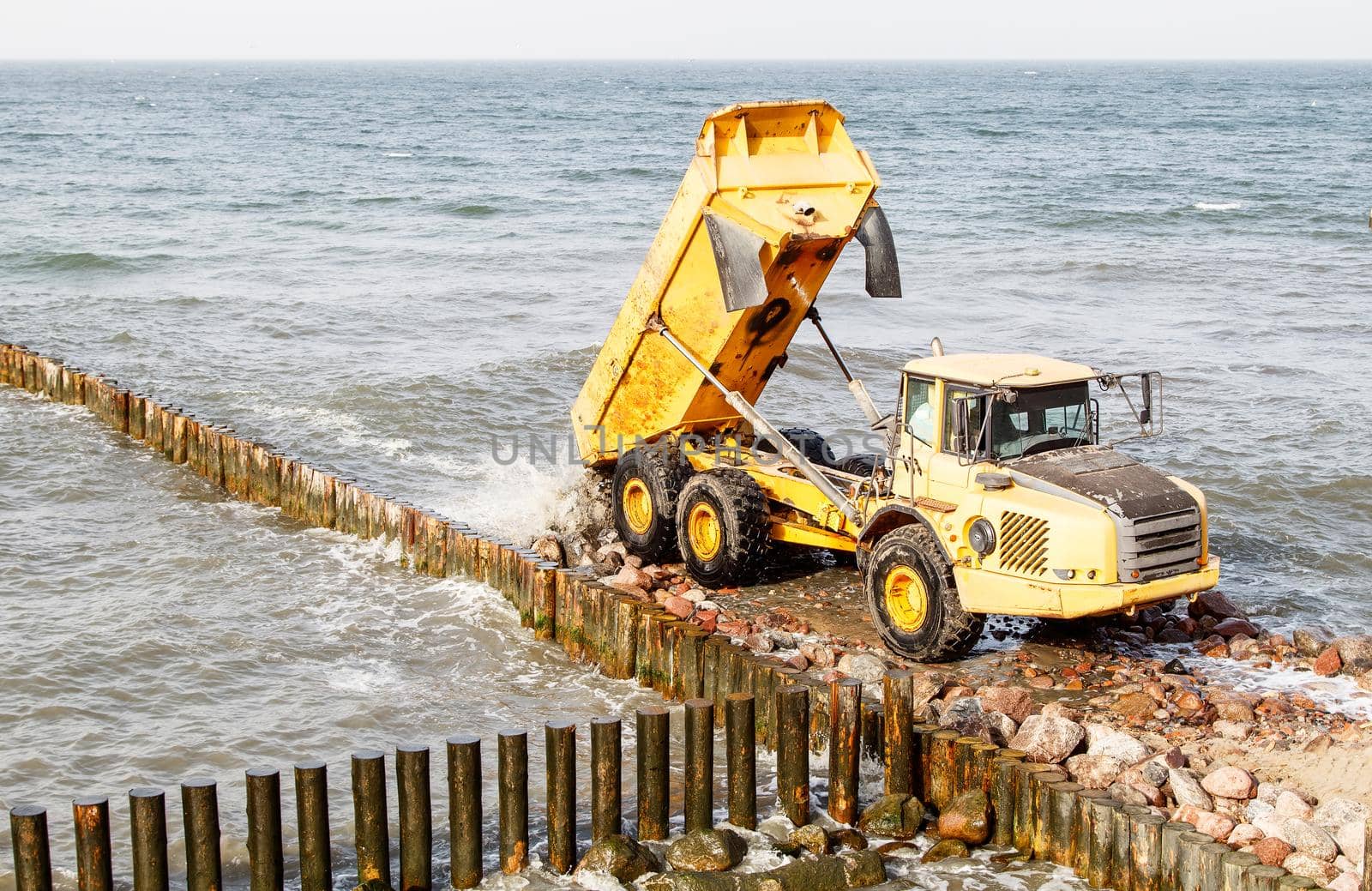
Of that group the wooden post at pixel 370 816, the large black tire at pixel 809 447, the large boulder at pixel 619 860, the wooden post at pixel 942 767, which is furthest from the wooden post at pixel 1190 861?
the large black tire at pixel 809 447

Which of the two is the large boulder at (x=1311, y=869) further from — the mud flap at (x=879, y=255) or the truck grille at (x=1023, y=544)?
the mud flap at (x=879, y=255)

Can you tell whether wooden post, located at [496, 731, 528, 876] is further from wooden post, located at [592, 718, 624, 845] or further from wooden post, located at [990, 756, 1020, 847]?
wooden post, located at [990, 756, 1020, 847]

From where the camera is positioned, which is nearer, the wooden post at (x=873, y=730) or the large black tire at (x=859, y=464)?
the wooden post at (x=873, y=730)

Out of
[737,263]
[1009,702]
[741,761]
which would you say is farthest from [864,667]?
[737,263]

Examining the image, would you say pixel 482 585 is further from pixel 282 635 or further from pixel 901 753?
pixel 901 753

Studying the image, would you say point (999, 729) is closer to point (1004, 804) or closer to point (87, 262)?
point (1004, 804)

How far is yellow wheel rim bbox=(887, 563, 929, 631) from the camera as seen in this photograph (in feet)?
37.1

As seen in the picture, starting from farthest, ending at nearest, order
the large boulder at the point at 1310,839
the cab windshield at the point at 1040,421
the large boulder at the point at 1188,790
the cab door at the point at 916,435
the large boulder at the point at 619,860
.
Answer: the cab door at the point at 916,435 → the cab windshield at the point at 1040,421 → the large boulder at the point at 1188,790 → the large boulder at the point at 619,860 → the large boulder at the point at 1310,839

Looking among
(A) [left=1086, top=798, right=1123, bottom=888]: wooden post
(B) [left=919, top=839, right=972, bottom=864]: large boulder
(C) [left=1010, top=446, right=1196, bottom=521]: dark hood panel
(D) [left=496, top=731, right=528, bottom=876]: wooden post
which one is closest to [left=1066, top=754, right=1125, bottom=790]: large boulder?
(A) [left=1086, top=798, right=1123, bottom=888]: wooden post

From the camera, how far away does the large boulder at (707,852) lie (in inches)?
339

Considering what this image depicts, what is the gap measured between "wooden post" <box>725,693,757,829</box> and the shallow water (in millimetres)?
1527

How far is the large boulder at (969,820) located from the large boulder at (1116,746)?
90cm

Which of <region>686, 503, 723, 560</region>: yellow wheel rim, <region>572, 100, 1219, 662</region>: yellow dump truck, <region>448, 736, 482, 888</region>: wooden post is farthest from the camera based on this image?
<region>686, 503, 723, 560</region>: yellow wheel rim

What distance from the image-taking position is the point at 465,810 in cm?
847
